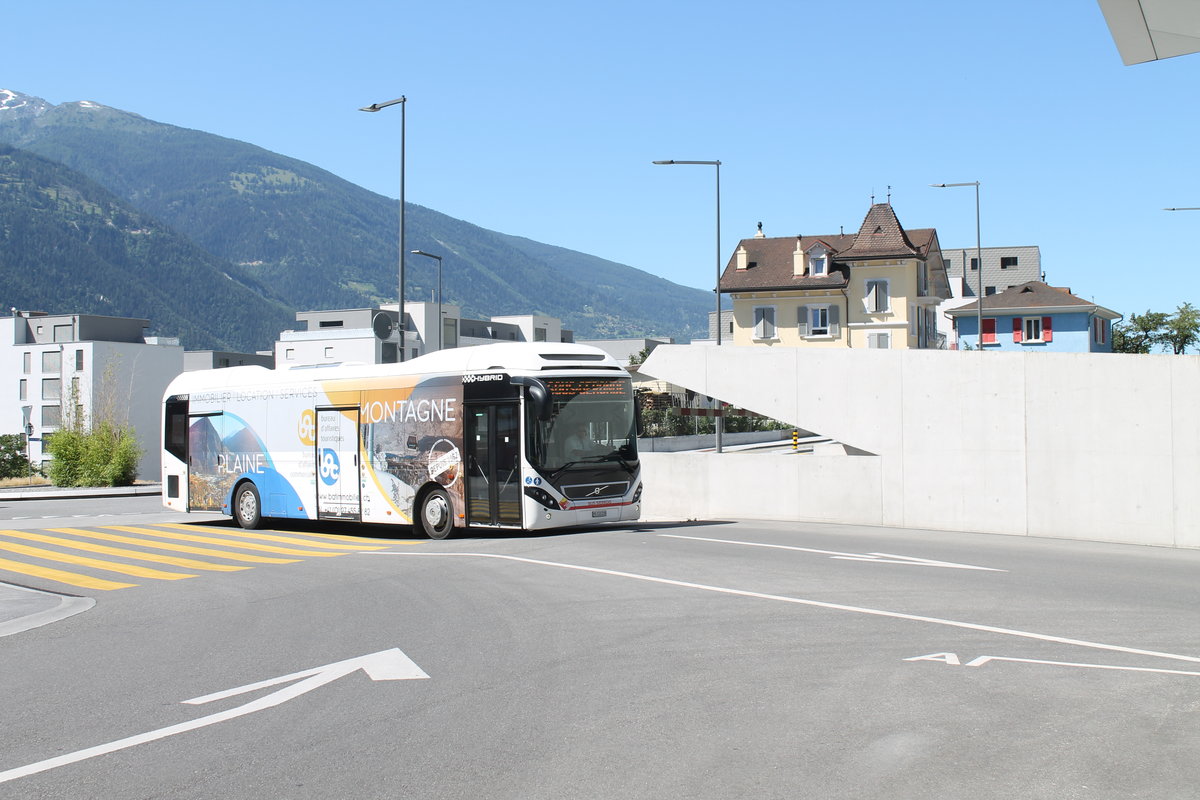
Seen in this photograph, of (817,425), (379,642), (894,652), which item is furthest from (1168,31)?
(817,425)

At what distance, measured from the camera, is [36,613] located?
11.7m

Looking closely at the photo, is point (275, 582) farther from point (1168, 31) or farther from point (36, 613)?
point (1168, 31)

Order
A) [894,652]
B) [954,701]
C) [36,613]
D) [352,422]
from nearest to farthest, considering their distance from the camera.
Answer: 1. [954,701]
2. [894,652]
3. [36,613]
4. [352,422]

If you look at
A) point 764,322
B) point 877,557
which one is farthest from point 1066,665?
point 764,322

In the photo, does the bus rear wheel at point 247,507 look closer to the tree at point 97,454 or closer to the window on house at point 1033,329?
the tree at point 97,454

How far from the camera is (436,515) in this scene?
18.9 m

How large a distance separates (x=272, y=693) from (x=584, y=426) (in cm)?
1090

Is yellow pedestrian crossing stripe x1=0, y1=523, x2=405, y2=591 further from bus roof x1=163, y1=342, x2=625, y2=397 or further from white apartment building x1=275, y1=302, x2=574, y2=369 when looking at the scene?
white apartment building x1=275, y1=302, x2=574, y2=369

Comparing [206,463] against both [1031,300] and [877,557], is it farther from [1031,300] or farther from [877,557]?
[1031,300]

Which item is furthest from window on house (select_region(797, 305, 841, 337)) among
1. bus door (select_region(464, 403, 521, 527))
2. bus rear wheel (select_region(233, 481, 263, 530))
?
bus door (select_region(464, 403, 521, 527))

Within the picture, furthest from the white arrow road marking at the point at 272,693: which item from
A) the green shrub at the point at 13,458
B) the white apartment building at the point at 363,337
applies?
the white apartment building at the point at 363,337

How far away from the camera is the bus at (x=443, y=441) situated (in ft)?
58.2

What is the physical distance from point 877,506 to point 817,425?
1841 mm

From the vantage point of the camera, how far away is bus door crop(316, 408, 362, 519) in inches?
799
